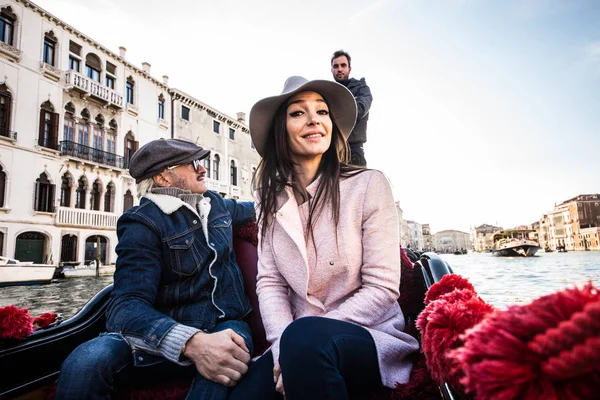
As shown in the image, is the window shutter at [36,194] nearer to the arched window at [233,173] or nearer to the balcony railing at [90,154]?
the balcony railing at [90,154]

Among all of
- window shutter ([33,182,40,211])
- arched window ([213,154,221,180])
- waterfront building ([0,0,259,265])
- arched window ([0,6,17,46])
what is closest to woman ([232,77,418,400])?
waterfront building ([0,0,259,265])

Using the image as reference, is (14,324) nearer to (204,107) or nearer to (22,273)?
(22,273)

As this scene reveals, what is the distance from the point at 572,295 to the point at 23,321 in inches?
66.1

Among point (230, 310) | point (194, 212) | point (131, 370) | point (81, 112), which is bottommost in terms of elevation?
point (131, 370)

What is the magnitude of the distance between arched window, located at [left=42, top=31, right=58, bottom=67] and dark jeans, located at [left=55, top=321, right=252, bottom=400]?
16806mm

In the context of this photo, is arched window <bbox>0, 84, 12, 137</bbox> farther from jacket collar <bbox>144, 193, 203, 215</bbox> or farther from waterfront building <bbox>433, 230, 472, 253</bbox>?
waterfront building <bbox>433, 230, 472, 253</bbox>

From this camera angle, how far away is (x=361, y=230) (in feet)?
4.19

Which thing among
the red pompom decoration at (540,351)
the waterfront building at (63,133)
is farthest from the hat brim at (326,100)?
the waterfront building at (63,133)

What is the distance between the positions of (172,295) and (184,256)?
0.52ft

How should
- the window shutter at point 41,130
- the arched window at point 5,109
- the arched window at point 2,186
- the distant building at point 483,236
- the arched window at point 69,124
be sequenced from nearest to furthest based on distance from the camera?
1. the arched window at point 2,186
2. the arched window at point 5,109
3. the window shutter at point 41,130
4. the arched window at point 69,124
5. the distant building at point 483,236

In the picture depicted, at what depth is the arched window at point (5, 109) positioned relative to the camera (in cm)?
1255

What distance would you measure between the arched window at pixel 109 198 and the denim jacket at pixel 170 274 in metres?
15.8

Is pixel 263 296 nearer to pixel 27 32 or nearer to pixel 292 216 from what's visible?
pixel 292 216

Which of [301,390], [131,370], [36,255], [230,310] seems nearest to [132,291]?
[131,370]
